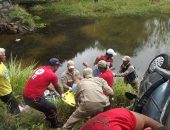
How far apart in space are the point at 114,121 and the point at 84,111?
3241mm

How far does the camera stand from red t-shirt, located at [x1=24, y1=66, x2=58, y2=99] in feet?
24.5

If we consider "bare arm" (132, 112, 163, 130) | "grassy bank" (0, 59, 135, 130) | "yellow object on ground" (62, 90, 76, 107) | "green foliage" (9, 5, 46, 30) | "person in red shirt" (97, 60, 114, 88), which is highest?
"bare arm" (132, 112, 163, 130)

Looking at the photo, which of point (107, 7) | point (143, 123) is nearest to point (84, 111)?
point (143, 123)

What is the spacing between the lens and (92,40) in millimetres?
20875

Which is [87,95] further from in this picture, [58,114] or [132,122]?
[132,122]

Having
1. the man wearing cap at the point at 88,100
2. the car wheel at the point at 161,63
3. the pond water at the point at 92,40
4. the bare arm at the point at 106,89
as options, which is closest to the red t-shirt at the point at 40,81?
the man wearing cap at the point at 88,100

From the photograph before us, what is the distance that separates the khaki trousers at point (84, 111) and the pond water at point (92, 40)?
8.09 metres

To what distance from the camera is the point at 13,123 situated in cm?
696

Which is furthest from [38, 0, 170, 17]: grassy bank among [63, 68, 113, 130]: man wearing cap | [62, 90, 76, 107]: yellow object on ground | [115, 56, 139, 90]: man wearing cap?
[63, 68, 113, 130]: man wearing cap

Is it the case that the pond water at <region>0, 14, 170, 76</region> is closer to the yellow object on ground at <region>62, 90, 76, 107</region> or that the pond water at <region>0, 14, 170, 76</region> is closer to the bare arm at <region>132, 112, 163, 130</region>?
the yellow object on ground at <region>62, 90, 76, 107</region>

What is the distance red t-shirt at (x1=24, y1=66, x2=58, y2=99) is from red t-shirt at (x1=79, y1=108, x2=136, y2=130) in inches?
139

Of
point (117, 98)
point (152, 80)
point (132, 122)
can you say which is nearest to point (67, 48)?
point (117, 98)

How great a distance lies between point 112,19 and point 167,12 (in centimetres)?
440

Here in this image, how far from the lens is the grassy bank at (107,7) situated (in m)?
28.0
